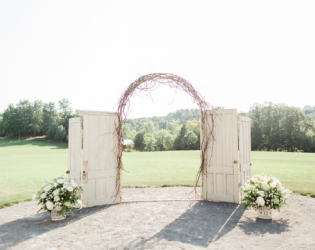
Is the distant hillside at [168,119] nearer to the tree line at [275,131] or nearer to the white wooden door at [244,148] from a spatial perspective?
the tree line at [275,131]

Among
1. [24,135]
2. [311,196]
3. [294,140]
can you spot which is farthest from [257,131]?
[24,135]

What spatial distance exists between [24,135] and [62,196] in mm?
65012

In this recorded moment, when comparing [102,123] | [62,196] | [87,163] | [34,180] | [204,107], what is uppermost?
[204,107]

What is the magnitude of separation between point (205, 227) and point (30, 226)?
12.6 feet

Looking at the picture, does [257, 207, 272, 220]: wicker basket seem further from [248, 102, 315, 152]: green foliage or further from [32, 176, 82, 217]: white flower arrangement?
[248, 102, 315, 152]: green foliage

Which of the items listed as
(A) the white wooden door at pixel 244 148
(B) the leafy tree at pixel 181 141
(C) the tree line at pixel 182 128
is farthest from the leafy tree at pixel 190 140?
(A) the white wooden door at pixel 244 148

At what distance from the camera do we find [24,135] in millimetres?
61094

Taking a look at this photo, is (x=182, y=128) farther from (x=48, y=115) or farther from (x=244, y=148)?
(x=244, y=148)

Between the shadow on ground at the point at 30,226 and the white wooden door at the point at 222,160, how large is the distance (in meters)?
3.36

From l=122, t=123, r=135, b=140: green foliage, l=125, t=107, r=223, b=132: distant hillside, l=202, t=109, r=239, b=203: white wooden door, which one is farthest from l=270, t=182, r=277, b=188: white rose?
l=125, t=107, r=223, b=132: distant hillside

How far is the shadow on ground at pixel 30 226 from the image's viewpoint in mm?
4281

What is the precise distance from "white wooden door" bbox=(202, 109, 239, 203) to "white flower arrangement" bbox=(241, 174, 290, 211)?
4.28ft

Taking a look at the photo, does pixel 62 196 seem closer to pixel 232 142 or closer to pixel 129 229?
pixel 129 229

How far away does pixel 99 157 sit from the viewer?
6.75 meters
